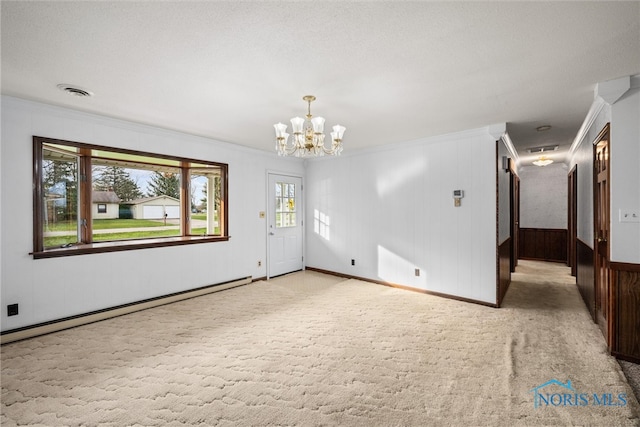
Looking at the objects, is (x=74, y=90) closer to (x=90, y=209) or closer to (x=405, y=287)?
(x=90, y=209)

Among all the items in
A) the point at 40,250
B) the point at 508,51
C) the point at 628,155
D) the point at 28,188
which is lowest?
the point at 40,250

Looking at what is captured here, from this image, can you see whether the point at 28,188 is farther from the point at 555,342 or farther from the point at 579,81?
the point at 555,342

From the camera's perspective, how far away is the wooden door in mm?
2797

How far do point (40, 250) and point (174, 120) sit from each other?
2.05m

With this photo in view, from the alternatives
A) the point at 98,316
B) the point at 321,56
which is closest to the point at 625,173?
the point at 321,56

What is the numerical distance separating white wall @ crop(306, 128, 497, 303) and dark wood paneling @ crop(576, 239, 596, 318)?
1.03m

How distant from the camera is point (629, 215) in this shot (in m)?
2.60

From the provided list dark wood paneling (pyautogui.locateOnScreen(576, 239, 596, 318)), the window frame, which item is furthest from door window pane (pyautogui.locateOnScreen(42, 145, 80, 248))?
dark wood paneling (pyautogui.locateOnScreen(576, 239, 596, 318))

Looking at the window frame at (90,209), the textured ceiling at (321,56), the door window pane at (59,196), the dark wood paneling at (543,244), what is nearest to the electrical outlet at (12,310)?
the window frame at (90,209)

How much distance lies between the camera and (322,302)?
A: 424cm

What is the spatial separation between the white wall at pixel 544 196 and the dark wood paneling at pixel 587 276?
3.25 metres

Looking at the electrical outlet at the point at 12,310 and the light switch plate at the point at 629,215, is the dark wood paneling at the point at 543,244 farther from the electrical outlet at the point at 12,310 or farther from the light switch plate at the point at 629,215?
the electrical outlet at the point at 12,310

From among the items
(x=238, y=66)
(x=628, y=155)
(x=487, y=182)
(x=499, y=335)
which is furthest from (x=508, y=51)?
(x=499, y=335)

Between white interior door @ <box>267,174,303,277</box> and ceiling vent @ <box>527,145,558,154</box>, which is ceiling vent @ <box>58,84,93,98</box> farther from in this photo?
ceiling vent @ <box>527,145,558,154</box>
